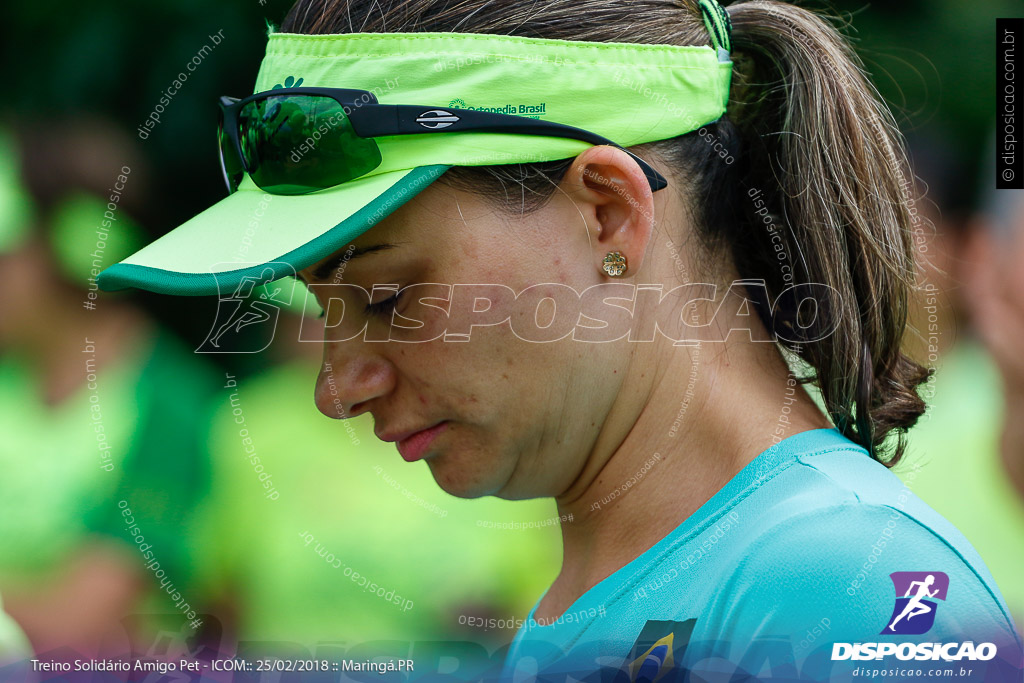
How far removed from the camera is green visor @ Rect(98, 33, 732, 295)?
40.5 inches

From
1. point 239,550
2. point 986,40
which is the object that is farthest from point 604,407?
point 986,40

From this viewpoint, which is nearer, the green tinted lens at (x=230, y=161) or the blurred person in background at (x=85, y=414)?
the green tinted lens at (x=230, y=161)

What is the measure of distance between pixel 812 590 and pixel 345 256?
0.62 m

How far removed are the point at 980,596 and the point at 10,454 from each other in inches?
93.1

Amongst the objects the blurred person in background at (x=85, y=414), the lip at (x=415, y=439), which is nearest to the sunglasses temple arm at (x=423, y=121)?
the lip at (x=415, y=439)

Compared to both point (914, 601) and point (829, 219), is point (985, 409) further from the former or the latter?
point (914, 601)

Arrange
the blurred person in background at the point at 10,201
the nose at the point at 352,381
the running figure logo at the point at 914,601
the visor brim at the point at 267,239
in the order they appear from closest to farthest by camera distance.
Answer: the running figure logo at the point at 914,601 < the visor brim at the point at 267,239 < the nose at the point at 352,381 < the blurred person in background at the point at 10,201

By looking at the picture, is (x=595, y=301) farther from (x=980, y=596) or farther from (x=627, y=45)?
(x=980, y=596)

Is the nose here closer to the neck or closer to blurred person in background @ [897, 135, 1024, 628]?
the neck

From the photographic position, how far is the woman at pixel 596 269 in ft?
3.35

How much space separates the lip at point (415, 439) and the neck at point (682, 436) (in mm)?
207

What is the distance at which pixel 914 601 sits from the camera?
2.78ft

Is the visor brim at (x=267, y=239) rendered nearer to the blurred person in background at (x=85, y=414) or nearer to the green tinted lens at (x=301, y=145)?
the green tinted lens at (x=301, y=145)

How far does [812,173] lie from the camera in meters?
1.18
